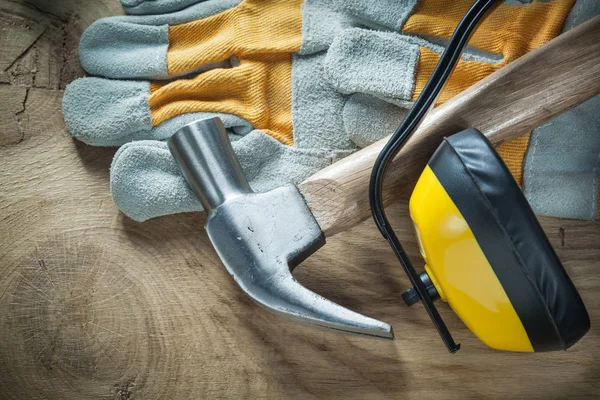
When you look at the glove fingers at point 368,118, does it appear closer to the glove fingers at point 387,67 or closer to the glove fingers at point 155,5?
the glove fingers at point 387,67

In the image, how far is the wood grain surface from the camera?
0.61m

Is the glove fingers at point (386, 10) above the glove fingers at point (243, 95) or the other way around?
above

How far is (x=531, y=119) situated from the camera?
1.74 ft

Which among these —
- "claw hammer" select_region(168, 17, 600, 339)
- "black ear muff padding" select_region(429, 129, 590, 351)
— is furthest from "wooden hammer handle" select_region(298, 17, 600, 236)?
"black ear muff padding" select_region(429, 129, 590, 351)

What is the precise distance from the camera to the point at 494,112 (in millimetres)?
534

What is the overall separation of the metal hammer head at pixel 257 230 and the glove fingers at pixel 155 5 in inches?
6.4

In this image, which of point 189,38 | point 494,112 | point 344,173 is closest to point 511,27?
point 494,112

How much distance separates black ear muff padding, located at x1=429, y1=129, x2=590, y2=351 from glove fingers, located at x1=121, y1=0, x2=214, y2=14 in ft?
1.26

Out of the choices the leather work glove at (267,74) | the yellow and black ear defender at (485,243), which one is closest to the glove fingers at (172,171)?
the leather work glove at (267,74)

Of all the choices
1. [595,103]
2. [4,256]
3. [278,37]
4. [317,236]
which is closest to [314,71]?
[278,37]

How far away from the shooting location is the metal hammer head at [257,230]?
0.50 m

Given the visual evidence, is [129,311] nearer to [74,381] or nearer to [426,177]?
[74,381]

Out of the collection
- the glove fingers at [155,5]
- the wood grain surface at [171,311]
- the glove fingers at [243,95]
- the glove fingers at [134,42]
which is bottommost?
the wood grain surface at [171,311]

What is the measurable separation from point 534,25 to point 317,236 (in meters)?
0.35
